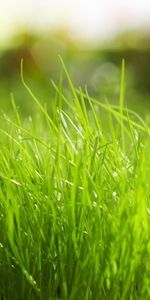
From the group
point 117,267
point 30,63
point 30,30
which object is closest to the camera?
point 117,267

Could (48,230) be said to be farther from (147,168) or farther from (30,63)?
(30,63)

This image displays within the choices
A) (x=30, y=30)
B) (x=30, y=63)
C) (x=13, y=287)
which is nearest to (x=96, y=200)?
(x=13, y=287)

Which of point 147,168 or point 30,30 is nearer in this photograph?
point 147,168

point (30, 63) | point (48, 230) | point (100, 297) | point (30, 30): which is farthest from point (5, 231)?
point (30, 30)

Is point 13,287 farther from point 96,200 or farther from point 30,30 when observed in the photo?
point 30,30

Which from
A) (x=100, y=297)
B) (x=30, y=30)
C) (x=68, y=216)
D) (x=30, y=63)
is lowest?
(x=100, y=297)

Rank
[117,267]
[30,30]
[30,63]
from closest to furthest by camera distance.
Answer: [117,267], [30,63], [30,30]

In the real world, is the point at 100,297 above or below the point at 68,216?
below
